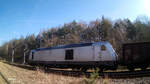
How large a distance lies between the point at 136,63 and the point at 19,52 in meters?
60.9

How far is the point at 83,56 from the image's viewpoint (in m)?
11.3

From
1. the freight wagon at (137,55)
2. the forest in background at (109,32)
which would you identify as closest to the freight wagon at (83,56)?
the freight wagon at (137,55)

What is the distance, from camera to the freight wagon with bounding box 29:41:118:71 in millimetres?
9789

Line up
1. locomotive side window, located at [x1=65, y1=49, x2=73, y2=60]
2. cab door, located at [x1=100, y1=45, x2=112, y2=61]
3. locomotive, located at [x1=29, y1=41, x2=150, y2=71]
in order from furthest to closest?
1. locomotive side window, located at [x1=65, y1=49, x2=73, y2=60]
2. cab door, located at [x1=100, y1=45, x2=112, y2=61]
3. locomotive, located at [x1=29, y1=41, x2=150, y2=71]

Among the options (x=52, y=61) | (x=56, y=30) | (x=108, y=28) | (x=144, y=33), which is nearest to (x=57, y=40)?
(x=56, y=30)

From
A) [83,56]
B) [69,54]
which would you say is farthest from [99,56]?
[69,54]

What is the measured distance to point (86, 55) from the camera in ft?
36.5

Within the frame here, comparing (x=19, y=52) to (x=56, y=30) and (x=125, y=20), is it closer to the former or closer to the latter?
(x=56, y=30)

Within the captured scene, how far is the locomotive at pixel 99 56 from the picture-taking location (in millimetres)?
8773

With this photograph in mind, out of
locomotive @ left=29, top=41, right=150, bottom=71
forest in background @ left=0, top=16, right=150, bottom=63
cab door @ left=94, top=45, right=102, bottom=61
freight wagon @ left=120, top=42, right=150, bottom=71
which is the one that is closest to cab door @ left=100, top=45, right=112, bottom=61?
locomotive @ left=29, top=41, right=150, bottom=71

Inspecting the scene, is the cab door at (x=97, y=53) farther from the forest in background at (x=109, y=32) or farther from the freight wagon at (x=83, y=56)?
the forest in background at (x=109, y=32)

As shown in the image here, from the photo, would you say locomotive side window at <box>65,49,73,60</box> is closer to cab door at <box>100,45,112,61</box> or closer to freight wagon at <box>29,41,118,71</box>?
freight wagon at <box>29,41,118,71</box>

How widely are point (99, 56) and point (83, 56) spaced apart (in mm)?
1904

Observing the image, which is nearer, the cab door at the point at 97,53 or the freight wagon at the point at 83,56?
the freight wagon at the point at 83,56
